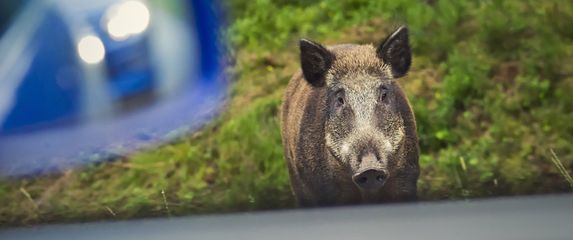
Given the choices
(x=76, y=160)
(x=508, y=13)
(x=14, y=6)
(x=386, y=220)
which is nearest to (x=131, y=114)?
(x=76, y=160)

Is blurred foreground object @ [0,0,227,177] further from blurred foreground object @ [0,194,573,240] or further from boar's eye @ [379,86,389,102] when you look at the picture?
boar's eye @ [379,86,389,102]

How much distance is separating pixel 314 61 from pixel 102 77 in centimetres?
87

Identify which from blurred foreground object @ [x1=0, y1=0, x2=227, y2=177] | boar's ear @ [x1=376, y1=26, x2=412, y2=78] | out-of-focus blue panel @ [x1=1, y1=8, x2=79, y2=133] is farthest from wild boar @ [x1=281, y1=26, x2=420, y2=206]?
out-of-focus blue panel @ [x1=1, y1=8, x2=79, y2=133]

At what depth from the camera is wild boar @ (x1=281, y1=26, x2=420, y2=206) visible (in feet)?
15.1

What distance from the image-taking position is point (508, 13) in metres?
4.81

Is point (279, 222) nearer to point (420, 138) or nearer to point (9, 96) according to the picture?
point (420, 138)

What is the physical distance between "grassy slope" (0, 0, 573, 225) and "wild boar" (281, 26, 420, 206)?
0.06 metres

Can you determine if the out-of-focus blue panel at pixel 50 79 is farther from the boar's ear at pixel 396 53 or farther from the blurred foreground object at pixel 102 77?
the boar's ear at pixel 396 53

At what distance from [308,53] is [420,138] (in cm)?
57

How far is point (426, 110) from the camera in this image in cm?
476

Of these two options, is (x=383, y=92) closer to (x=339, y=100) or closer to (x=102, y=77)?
(x=339, y=100)

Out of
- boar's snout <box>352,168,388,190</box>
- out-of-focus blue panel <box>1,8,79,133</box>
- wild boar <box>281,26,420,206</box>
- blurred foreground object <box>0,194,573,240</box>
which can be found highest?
out-of-focus blue panel <box>1,8,79,133</box>

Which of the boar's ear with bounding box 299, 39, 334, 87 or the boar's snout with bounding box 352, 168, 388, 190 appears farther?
the boar's ear with bounding box 299, 39, 334, 87

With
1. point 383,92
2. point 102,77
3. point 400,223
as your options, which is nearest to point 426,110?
point 383,92
